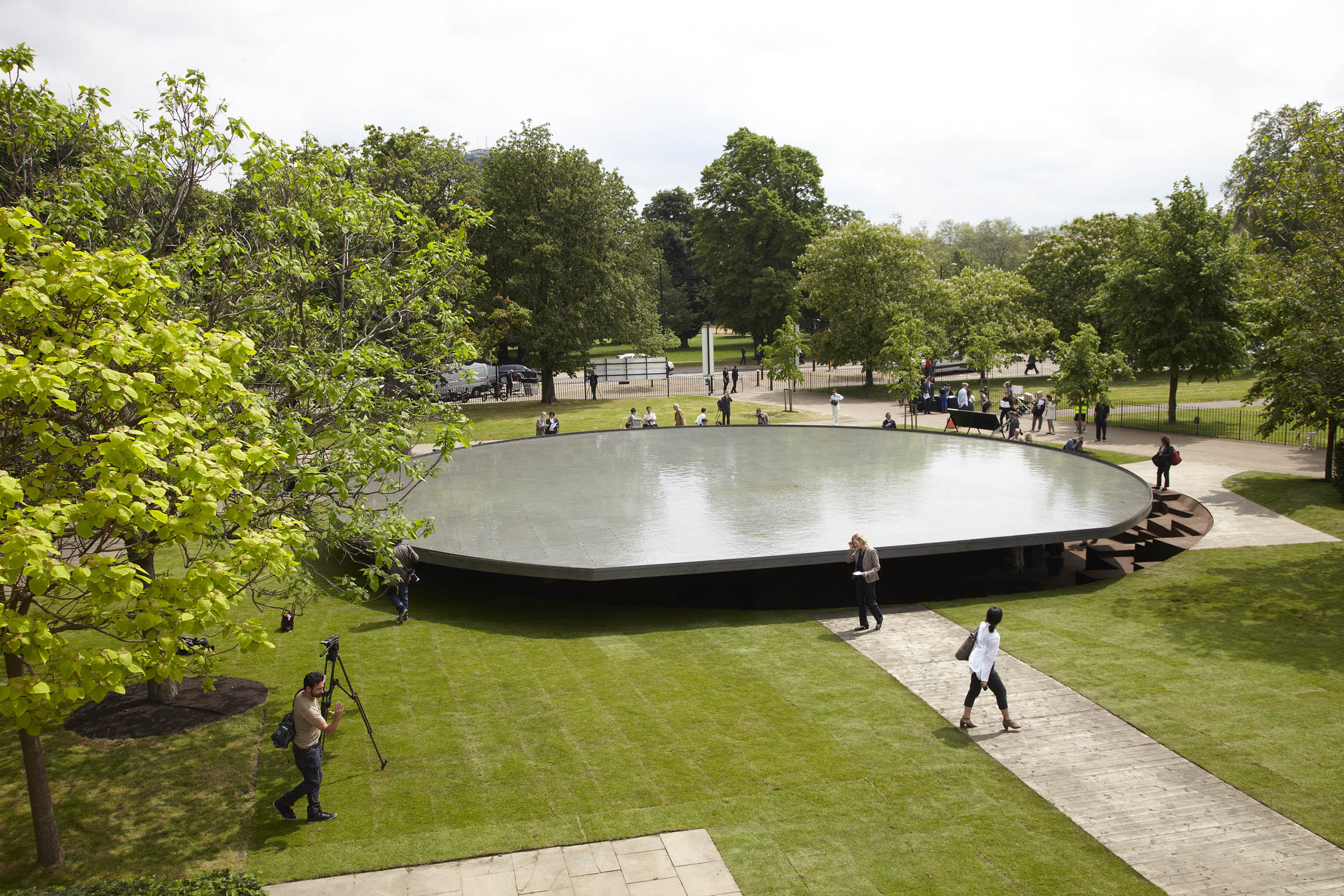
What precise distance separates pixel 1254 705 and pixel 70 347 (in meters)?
13.0

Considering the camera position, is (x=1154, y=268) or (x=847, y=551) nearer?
(x=847, y=551)

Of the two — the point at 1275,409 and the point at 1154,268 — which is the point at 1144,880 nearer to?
the point at 1275,409

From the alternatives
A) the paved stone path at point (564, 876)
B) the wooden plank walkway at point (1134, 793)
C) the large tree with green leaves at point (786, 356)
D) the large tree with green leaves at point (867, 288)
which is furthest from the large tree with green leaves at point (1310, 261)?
the large tree with green leaves at point (867, 288)

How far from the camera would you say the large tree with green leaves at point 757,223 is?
65.1 m

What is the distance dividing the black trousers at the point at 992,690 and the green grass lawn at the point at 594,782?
20.4 inches

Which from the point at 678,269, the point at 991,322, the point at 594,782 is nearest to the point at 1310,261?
the point at 594,782

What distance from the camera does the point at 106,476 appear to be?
20.8 ft

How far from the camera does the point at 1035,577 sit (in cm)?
1688

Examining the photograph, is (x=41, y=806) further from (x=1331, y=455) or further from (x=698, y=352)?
(x=698, y=352)

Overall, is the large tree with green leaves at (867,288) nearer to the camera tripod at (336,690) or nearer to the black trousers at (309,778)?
the camera tripod at (336,690)

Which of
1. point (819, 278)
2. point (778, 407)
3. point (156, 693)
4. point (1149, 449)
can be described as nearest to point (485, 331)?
point (778, 407)

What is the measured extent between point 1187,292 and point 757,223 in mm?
35923

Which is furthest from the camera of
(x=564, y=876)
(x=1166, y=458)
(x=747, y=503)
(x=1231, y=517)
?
(x=1166, y=458)

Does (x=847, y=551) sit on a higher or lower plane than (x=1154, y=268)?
lower
